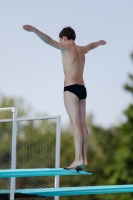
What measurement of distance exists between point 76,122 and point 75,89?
1.56ft

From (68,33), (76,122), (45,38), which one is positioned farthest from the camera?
(68,33)

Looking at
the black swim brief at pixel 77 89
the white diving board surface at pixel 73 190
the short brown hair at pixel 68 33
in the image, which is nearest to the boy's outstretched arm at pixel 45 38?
the short brown hair at pixel 68 33

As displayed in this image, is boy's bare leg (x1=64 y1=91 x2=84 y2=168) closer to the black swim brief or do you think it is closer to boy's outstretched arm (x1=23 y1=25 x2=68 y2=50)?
the black swim brief

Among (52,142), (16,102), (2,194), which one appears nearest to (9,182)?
(2,194)

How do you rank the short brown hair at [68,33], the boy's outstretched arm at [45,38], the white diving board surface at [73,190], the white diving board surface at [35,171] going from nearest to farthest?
A: 1. the boy's outstretched arm at [45,38]
2. the white diving board surface at [35,171]
3. the short brown hair at [68,33]
4. the white diving board surface at [73,190]

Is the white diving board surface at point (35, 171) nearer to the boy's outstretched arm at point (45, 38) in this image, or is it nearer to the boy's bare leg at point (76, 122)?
the boy's bare leg at point (76, 122)

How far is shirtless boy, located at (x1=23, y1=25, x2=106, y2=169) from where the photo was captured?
9461 mm

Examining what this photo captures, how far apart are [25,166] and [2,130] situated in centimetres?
90

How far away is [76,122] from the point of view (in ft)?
31.0

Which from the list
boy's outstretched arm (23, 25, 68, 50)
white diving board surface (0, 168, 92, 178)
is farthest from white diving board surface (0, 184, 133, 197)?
boy's outstretched arm (23, 25, 68, 50)

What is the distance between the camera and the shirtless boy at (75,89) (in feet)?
31.0

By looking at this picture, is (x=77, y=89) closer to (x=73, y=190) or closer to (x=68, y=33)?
(x=68, y=33)

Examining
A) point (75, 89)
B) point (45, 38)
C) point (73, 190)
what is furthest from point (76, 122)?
point (73, 190)

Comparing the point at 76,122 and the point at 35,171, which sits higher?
the point at 76,122
